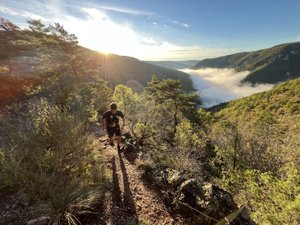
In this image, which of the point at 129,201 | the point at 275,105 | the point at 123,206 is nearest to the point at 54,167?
the point at 123,206

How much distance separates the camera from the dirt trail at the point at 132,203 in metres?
4.84

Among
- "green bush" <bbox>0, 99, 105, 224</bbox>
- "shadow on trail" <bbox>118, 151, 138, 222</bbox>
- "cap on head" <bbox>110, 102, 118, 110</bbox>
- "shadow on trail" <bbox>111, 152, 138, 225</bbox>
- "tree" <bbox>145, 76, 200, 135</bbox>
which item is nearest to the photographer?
"green bush" <bbox>0, 99, 105, 224</bbox>

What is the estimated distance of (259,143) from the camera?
532 inches

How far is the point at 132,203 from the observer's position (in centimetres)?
545

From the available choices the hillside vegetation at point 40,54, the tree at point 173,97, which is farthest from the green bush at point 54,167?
the tree at point 173,97

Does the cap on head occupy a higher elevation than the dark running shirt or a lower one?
higher

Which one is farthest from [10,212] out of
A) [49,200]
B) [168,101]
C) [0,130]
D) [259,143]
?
[168,101]

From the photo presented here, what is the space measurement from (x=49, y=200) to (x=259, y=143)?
12.6m

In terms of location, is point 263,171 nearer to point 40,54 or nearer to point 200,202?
point 200,202

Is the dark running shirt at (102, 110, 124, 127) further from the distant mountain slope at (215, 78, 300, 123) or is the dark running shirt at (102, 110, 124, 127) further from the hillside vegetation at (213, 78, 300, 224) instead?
the distant mountain slope at (215, 78, 300, 123)

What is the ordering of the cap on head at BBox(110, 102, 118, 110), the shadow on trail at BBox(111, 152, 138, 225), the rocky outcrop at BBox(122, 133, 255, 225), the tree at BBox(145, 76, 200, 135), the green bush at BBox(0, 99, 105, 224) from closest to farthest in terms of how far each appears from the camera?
the green bush at BBox(0, 99, 105, 224)
the rocky outcrop at BBox(122, 133, 255, 225)
the shadow on trail at BBox(111, 152, 138, 225)
the cap on head at BBox(110, 102, 118, 110)
the tree at BBox(145, 76, 200, 135)

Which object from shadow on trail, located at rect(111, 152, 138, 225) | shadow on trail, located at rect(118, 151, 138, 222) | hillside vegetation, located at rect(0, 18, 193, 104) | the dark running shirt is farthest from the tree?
shadow on trail, located at rect(111, 152, 138, 225)

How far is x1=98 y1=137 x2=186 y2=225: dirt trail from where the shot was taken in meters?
4.84

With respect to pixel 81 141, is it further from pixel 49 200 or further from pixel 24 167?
pixel 49 200
